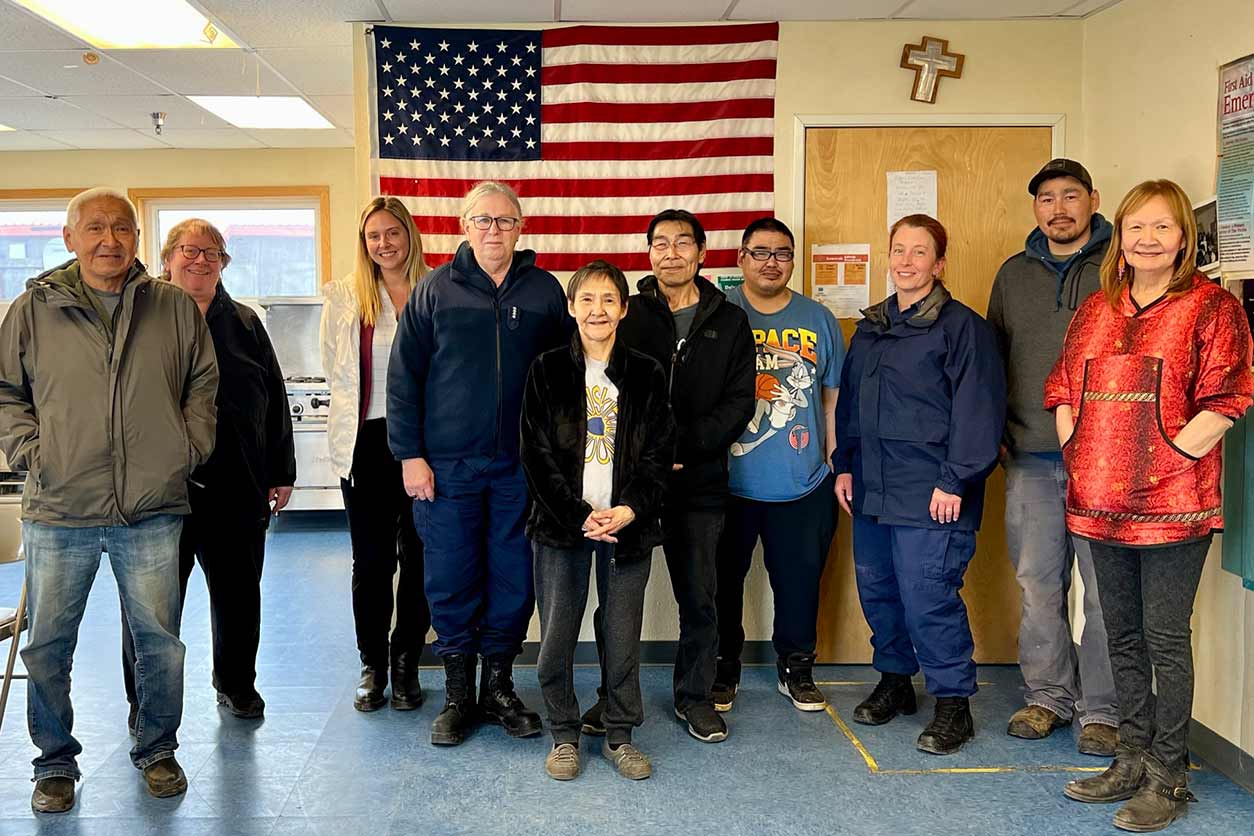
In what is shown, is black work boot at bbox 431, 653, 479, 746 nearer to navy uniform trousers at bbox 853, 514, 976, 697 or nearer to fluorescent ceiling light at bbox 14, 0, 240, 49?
navy uniform trousers at bbox 853, 514, 976, 697

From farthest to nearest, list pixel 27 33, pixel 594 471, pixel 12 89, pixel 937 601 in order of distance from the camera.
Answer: pixel 12 89 → pixel 27 33 → pixel 937 601 → pixel 594 471

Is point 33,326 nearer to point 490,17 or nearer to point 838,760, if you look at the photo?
point 490,17

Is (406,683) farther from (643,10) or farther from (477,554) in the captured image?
(643,10)

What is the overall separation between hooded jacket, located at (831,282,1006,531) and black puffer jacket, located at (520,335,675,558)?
0.78 meters

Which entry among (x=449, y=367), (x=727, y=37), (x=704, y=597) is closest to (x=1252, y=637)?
(x=704, y=597)

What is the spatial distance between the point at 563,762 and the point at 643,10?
285 cm

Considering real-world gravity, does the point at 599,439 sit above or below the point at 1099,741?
above

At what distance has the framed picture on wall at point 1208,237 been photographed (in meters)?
3.25

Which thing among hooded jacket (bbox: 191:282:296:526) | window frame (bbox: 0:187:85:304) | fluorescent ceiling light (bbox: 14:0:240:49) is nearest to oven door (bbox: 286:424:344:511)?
window frame (bbox: 0:187:85:304)

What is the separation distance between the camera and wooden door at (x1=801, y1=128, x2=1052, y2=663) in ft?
13.7

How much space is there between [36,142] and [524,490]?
634cm

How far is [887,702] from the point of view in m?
3.59

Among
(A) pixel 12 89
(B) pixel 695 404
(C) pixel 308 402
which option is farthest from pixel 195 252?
(C) pixel 308 402

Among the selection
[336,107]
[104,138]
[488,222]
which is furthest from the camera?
[104,138]
